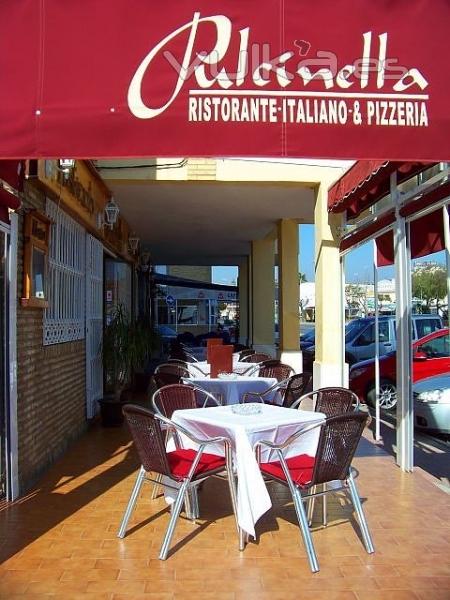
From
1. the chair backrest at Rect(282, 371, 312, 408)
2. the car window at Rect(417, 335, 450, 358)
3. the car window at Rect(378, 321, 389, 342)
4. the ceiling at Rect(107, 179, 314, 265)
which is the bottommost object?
the chair backrest at Rect(282, 371, 312, 408)

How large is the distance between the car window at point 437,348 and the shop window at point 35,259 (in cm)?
661

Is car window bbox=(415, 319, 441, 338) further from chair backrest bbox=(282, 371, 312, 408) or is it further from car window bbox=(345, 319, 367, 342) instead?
chair backrest bbox=(282, 371, 312, 408)

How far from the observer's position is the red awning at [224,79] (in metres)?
2.92

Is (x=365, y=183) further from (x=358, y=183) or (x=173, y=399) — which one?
(x=173, y=399)

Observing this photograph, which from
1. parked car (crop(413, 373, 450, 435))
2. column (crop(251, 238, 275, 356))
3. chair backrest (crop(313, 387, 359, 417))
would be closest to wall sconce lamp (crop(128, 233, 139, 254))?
column (crop(251, 238, 275, 356))

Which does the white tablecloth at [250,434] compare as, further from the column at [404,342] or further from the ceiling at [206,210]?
the ceiling at [206,210]

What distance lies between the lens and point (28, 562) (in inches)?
142

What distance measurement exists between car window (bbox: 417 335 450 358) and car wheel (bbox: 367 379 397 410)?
0.79 m

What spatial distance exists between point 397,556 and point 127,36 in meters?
3.34

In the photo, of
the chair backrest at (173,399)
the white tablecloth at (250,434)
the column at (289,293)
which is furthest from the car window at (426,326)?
the white tablecloth at (250,434)

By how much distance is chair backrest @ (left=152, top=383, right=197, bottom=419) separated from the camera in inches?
206

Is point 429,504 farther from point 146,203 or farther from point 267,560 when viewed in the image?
point 146,203

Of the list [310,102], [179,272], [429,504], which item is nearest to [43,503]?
[429,504]

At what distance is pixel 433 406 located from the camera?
7.36 metres
